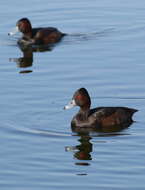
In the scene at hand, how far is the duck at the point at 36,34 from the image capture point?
22.7 m

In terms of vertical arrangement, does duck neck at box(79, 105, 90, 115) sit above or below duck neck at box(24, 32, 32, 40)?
below

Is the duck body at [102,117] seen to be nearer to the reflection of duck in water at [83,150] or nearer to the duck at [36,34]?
the reflection of duck in water at [83,150]

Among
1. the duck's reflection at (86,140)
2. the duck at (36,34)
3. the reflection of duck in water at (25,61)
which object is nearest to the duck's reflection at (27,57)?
the reflection of duck in water at (25,61)

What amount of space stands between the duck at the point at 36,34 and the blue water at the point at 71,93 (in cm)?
29

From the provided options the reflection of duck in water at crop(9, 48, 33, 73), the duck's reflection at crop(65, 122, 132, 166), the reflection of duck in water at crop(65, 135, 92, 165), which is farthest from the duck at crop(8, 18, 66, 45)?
the reflection of duck in water at crop(65, 135, 92, 165)

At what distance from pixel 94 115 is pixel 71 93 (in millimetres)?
1156

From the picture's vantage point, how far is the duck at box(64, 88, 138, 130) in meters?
16.2

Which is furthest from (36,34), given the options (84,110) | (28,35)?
(84,110)

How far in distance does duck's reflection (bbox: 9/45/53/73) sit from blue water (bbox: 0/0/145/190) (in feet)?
0.31

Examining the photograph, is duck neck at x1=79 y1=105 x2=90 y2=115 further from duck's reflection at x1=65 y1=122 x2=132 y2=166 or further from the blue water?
duck's reflection at x1=65 y1=122 x2=132 y2=166

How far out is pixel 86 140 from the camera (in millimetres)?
15422

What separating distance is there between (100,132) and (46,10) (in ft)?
30.8

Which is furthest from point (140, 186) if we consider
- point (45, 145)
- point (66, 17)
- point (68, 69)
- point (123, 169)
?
point (66, 17)

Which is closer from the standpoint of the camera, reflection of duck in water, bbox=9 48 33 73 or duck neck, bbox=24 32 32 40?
reflection of duck in water, bbox=9 48 33 73
